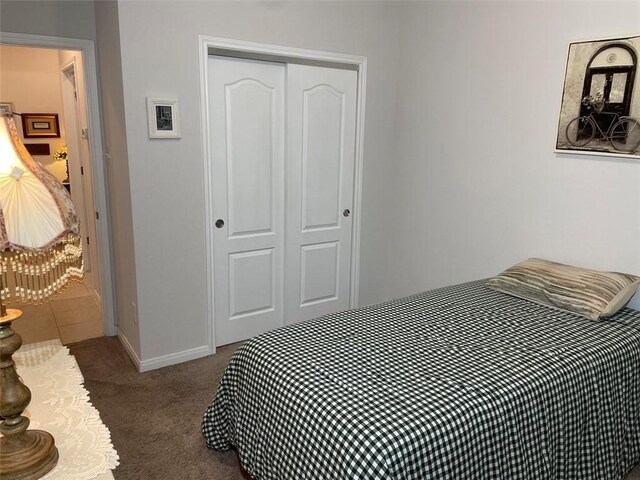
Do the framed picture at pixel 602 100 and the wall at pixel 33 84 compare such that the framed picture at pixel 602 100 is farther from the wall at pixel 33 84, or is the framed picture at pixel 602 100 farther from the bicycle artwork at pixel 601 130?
the wall at pixel 33 84

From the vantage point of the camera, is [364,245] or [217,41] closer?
[217,41]

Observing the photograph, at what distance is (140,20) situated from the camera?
274 centimetres

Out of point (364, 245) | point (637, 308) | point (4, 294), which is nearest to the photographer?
point (4, 294)

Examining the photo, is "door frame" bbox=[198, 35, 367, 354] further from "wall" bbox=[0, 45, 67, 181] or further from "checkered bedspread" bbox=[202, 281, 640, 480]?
"wall" bbox=[0, 45, 67, 181]

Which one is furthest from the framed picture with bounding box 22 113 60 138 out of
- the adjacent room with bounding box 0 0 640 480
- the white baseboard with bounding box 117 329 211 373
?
the white baseboard with bounding box 117 329 211 373

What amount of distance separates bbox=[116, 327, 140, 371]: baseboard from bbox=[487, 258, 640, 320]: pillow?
2231mm

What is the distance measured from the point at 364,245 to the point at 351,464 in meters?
2.60

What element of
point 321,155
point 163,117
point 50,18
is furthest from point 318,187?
point 50,18

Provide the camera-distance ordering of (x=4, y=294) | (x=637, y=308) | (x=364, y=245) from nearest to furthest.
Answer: (x=4, y=294) < (x=637, y=308) < (x=364, y=245)

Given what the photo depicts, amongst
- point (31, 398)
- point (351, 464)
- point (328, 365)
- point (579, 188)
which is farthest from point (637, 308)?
point (31, 398)

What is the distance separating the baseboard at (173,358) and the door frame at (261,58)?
7 cm

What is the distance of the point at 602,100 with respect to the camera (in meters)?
2.61

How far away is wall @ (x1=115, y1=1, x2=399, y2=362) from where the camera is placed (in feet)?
9.16

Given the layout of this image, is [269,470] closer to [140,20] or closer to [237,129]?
[237,129]
